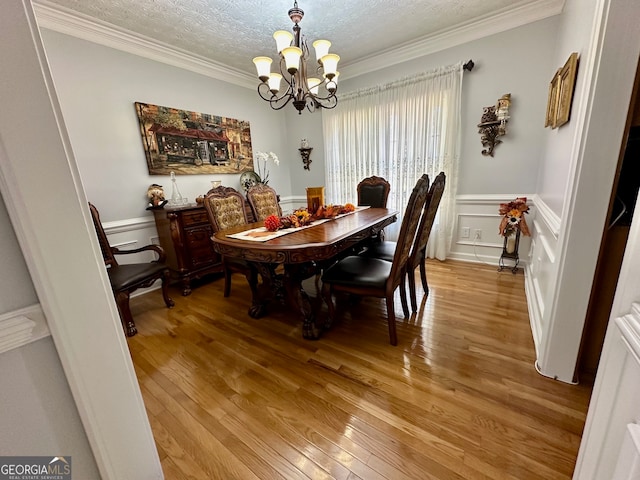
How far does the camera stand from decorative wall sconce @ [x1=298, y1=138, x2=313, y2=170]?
411 cm

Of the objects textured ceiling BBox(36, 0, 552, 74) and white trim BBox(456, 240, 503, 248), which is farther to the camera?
white trim BBox(456, 240, 503, 248)

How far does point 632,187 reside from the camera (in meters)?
1.15

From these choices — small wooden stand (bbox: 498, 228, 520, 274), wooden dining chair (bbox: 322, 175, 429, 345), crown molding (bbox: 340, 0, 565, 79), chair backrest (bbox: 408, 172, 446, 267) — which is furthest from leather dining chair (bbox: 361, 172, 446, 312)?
crown molding (bbox: 340, 0, 565, 79)

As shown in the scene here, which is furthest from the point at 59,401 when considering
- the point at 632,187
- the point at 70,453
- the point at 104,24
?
the point at 104,24

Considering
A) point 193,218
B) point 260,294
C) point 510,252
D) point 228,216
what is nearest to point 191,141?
point 193,218

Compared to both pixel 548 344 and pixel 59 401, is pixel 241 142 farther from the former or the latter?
pixel 548 344

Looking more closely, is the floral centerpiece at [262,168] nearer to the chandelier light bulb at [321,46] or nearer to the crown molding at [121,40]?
the crown molding at [121,40]

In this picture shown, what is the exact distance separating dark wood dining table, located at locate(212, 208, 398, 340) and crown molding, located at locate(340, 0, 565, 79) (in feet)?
7.36

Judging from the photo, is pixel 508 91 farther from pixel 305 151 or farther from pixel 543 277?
pixel 305 151

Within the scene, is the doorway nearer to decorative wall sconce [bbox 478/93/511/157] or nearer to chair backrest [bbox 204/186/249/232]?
decorative wall sconce [bbox 478/93/511/157]

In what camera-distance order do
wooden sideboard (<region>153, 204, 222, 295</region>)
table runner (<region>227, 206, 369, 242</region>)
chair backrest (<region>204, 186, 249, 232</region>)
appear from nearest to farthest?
1. table runner (<region>227, 206, 369, 242</region>)
2. chair backrest (<region>204, 186, 249, 232</region>)
3. wooden sideboard (<region>153, 204, 222, 295</region>)

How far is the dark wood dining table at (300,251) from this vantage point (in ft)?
4.94

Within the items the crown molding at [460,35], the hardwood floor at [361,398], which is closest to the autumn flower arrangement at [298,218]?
the hardwood floor at [361,398]

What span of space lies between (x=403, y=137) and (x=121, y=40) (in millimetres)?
3152
